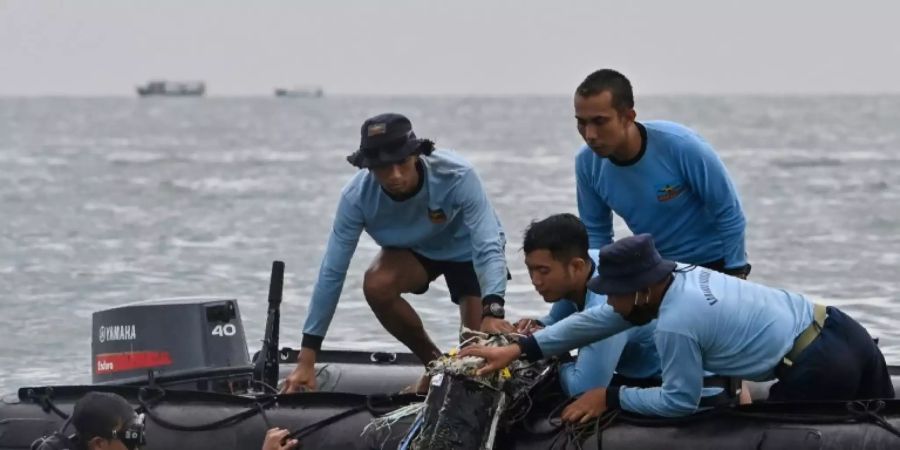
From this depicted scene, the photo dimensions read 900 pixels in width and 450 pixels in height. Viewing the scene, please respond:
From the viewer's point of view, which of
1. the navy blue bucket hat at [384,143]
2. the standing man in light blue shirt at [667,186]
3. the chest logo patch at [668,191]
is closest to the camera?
→ the standing man in light blue shirt at [667,186]

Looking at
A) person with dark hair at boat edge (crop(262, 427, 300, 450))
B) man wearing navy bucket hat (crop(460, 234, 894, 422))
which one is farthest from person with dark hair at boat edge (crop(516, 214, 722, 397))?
person with dark hair at boat edge (crop(262, 427, 300, 450))

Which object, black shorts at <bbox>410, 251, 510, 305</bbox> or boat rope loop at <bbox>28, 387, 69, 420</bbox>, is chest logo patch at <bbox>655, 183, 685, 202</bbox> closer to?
black shorts at <bbox>410, 251, 510, 305</bbox>

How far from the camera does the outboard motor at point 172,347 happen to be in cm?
869

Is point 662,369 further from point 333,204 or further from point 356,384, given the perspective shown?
point 333,204

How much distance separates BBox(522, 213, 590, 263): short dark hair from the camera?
6.92 m

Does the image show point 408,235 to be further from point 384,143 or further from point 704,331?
point 704,331

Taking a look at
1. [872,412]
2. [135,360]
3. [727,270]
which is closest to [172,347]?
[135,360]

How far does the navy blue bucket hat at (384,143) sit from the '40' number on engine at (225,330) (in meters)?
1.31

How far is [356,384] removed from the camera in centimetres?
926

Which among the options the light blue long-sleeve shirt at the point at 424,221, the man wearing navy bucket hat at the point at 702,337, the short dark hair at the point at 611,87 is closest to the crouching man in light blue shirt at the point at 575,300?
the man wearing navy bucket hat at the point at 702,337

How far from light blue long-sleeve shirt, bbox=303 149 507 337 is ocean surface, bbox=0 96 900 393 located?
491 cm

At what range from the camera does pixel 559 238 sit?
6.92 metres

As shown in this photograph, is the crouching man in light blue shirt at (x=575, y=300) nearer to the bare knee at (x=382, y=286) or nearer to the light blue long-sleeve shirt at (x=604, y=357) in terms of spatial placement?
the light blue long-sleeve shirt at (x=604, y=357)

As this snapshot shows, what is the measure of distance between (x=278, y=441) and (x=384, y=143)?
133 cm
